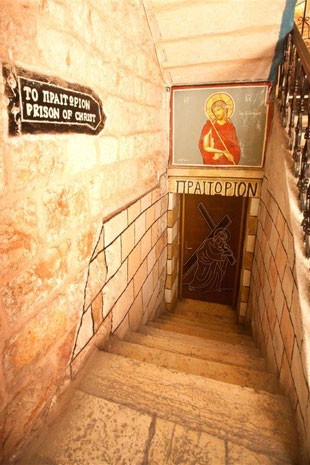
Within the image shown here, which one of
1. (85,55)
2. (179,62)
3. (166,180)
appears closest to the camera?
(85,55)

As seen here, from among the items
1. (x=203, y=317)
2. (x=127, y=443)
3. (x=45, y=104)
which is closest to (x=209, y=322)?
(x=203, y=317)

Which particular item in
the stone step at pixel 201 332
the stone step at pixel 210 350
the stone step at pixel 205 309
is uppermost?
the stone step at pixel 210 350

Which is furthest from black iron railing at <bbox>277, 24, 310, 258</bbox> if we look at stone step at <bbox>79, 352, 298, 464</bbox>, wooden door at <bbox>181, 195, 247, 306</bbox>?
wooden door at <bbox>181, 195, 247, 306</bbox>

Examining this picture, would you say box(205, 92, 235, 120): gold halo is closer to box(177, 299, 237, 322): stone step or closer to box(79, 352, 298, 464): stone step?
box(79, 352, 298, 464): stone step

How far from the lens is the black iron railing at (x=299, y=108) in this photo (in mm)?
1620

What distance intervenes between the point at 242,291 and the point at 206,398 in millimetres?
2593

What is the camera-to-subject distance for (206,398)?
5.09 feet

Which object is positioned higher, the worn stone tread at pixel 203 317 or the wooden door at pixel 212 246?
the wooden door at pixel 212 246

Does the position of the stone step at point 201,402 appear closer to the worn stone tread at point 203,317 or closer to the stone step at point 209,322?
the stone step at point 209,322

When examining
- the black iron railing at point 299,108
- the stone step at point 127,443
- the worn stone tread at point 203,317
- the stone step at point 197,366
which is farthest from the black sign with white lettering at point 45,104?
the worn stone tread at point 203,317

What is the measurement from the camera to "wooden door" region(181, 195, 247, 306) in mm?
4531

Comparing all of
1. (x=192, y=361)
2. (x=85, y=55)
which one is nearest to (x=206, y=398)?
(x=192, y=361)

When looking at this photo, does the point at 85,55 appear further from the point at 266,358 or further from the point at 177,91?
the point at 266,358

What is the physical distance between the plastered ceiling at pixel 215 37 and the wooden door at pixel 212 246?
1955mm
